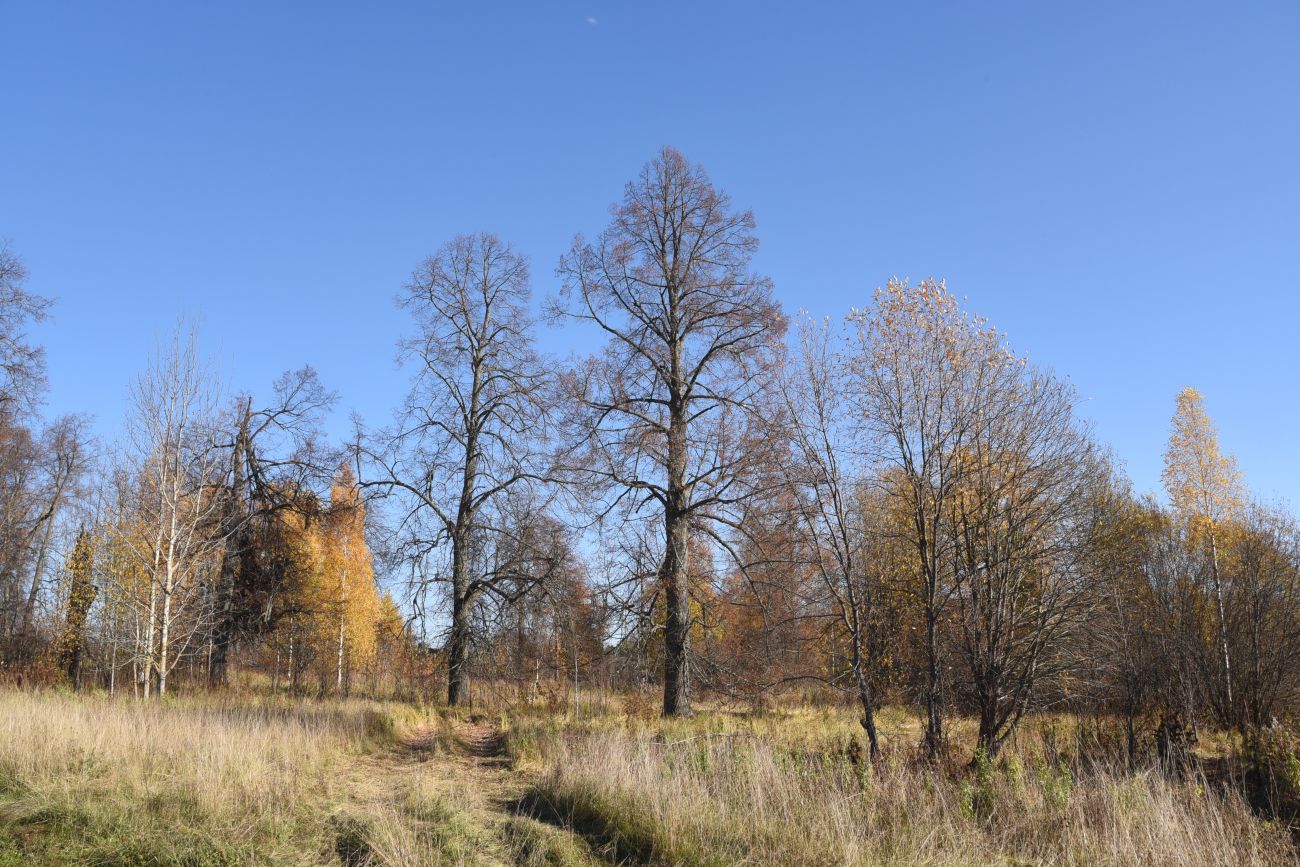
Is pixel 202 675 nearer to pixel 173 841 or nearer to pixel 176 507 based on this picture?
pixel 176 507

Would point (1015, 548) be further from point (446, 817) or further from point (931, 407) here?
point (446, 817)

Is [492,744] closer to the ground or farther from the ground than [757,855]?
closer to the ground

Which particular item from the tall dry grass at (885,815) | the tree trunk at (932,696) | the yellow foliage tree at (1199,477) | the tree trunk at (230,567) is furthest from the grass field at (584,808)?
the yellow foliage tree at (1199,477)

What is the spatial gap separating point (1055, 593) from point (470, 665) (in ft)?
50.1

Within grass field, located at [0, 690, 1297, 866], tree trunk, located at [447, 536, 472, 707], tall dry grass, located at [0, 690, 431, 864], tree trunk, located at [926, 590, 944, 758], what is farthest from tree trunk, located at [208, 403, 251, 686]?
tree trunk, located at [926, 590, 944, 758]

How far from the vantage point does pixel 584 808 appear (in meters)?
7.41

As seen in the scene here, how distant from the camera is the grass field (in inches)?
224

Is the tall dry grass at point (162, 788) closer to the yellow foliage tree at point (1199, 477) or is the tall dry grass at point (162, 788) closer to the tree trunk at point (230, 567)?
the tree trunk at point (230, 567)

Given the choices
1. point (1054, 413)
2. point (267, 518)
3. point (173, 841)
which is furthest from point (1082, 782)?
point (267, 518)

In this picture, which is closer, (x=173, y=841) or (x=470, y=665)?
(x=173, y=841)

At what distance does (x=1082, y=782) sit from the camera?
284 inches

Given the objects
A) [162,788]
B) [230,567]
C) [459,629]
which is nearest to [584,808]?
[162,788]

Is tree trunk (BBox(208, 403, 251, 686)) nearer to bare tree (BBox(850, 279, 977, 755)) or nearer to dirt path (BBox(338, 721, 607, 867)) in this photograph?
dirt path (BBox(338, 721, 607, 867))

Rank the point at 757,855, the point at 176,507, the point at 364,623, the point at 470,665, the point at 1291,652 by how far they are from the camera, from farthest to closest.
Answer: the point at 364,623
the point at 470,665
the point at 176,507
the point at 1291,652
the point at 757,855
